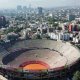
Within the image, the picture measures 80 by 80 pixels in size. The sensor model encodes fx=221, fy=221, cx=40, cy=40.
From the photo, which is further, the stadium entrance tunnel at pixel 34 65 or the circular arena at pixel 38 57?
the stadium entrance tunnel at pixel 34 65

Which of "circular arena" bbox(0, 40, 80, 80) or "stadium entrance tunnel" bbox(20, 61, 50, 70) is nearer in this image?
A: "circular arena" bbox(0, 40, 80, 80)

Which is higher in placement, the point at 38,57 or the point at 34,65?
the point at 38,57

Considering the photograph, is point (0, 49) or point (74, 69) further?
point (0, 49)

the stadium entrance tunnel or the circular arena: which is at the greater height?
the circular arena

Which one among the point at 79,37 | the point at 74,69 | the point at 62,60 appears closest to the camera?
the point at 74,69

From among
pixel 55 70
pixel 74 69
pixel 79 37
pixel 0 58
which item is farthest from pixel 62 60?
pixel 79 37

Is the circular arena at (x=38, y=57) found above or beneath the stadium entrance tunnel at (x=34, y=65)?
above

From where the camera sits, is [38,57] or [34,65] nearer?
[34,65]

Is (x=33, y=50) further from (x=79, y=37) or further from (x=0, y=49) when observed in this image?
(x=79, y=37)
